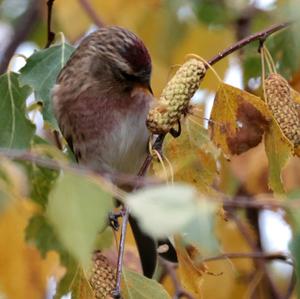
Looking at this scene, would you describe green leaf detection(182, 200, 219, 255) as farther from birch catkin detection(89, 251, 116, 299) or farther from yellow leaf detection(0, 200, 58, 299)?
yellow leaf detection(0, 200, 58, 299)

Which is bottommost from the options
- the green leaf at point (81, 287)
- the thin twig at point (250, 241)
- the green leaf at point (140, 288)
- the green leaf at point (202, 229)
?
the thin twig at point (250, 241)

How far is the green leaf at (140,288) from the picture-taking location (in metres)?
2.21


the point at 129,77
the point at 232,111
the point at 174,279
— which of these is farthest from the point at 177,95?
the point at 174,279

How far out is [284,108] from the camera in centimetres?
216

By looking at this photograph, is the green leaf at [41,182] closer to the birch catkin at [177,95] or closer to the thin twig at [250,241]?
the birch catkin at [177,95]

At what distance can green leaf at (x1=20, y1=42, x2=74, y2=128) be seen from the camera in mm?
2752

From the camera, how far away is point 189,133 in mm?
2434

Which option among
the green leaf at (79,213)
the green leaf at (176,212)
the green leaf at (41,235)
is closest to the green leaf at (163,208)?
the green leaf at (176,212)

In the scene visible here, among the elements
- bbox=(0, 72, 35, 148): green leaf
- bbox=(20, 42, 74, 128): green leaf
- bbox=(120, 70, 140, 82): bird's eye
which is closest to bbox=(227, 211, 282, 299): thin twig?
bbox=(120, 70, 140, 82): bird's eye

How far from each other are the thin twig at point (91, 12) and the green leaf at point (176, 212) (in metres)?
2.60

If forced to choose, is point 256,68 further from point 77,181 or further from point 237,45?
point 77,181

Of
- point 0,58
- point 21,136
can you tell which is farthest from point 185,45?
point 21,136

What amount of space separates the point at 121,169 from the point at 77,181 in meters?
1.76

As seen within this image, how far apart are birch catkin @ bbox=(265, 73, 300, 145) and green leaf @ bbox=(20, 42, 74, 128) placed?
0.76 metres
